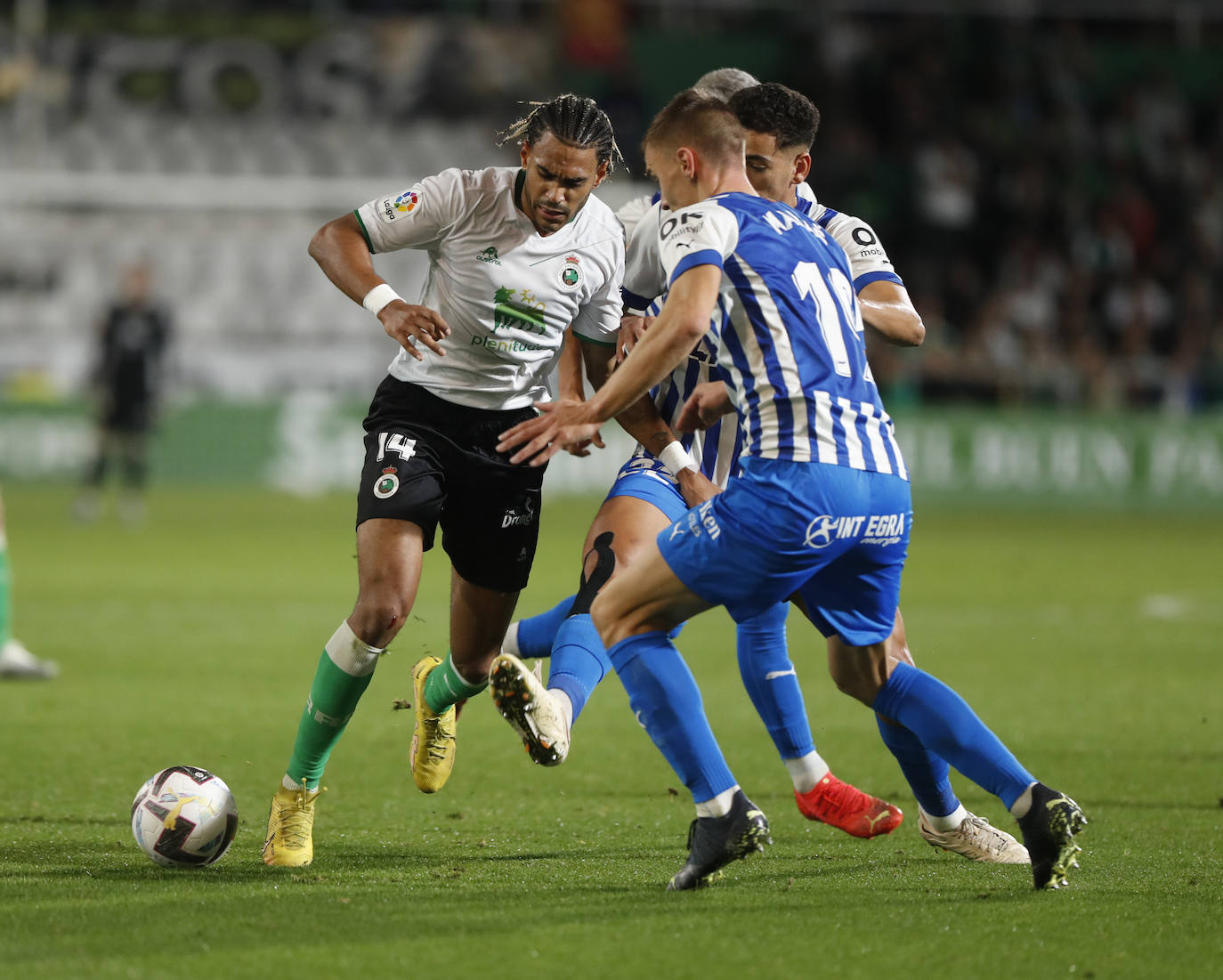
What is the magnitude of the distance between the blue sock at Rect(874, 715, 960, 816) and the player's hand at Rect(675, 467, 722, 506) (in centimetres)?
87

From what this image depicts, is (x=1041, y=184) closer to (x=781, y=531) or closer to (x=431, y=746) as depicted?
(x=431, y=746)

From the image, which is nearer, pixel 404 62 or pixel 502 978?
pixel 502 978

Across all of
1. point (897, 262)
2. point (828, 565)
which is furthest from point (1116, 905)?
point (897, 262)

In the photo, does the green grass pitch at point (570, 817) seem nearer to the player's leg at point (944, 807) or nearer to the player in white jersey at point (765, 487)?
the player's leg at point (944, 807)

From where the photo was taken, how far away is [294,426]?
19344 millimetres

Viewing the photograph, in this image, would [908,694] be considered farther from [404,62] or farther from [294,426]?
[404,62]

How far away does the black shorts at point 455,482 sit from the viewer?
4.91 metres

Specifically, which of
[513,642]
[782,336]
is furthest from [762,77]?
[782,336]

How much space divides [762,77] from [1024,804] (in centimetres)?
2203

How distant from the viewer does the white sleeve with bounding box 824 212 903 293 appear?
15.8 ft

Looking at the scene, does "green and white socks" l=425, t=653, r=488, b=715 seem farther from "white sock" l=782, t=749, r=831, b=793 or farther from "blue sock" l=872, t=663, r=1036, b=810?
"blue sock" l=872, t=663, r=1036, b=810

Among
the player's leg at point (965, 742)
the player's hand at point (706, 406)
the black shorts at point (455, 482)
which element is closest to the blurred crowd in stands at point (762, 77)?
the black shorts at point (455, 482)

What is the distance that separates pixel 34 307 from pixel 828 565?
21226mm

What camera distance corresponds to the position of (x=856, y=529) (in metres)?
4.07
